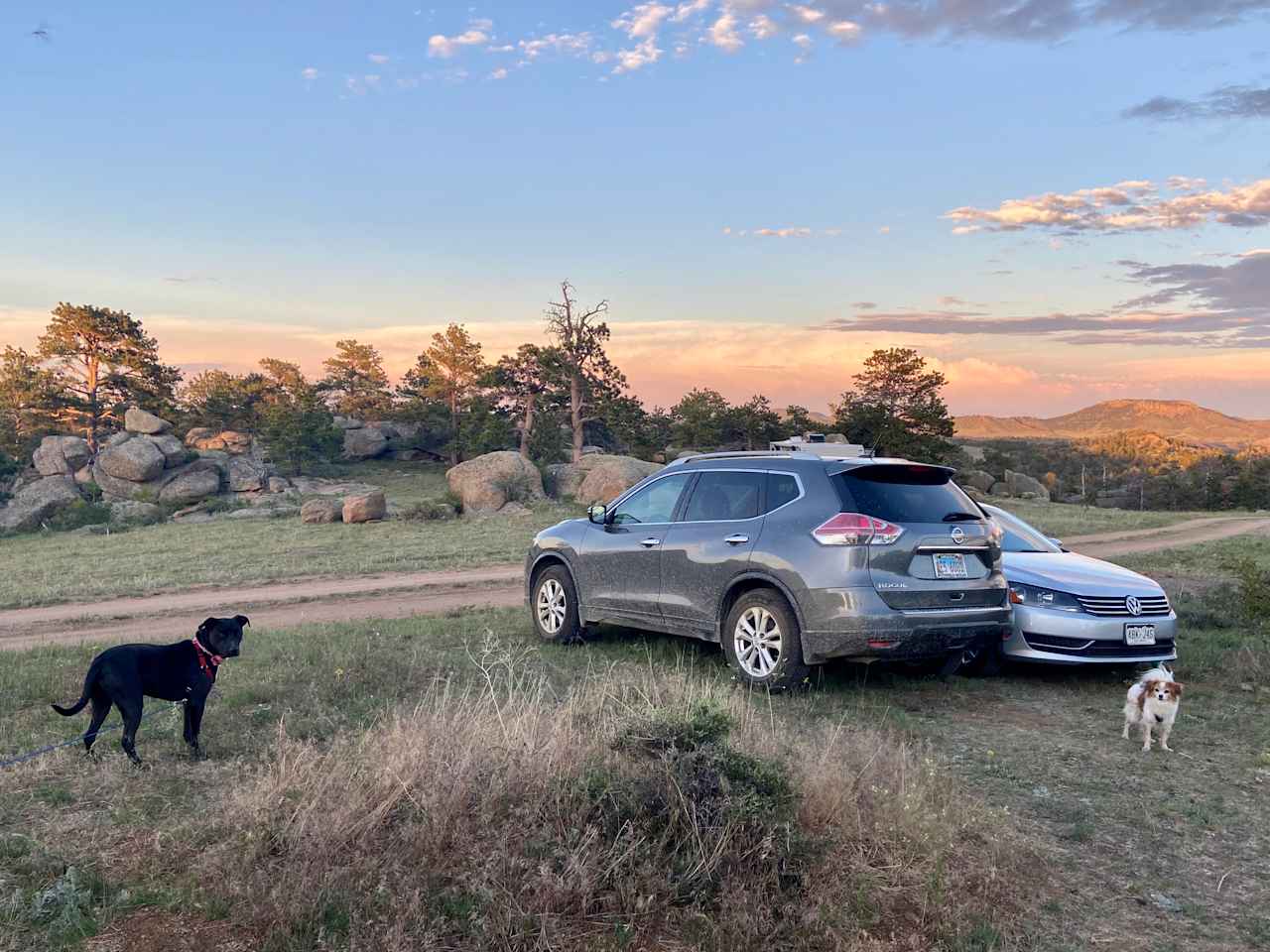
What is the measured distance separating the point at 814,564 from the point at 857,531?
41cm

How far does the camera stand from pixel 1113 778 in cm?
574

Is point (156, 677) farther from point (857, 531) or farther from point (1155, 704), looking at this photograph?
point (1155, 704)

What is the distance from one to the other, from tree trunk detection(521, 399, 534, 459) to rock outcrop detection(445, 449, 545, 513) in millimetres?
10910

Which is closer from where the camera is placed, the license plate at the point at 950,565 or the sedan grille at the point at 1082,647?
the license plate at the point at 950,565

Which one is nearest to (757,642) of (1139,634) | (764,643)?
(764,643)

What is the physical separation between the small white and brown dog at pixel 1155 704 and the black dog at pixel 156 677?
5721mm

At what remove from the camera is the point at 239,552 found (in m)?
23.3

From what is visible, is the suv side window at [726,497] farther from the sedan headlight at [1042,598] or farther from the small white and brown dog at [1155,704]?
the small white and brown dog at [1155,704]

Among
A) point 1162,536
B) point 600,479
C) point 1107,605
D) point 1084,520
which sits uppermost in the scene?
point 1107,605

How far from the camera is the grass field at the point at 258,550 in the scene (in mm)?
18312

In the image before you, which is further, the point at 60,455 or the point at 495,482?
the point at 60,455

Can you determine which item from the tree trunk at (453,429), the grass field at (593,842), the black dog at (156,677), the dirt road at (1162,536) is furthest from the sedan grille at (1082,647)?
the tree trunk at (453,429)

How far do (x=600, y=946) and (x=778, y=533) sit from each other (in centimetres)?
434

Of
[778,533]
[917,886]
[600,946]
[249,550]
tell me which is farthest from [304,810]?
[249,550]
